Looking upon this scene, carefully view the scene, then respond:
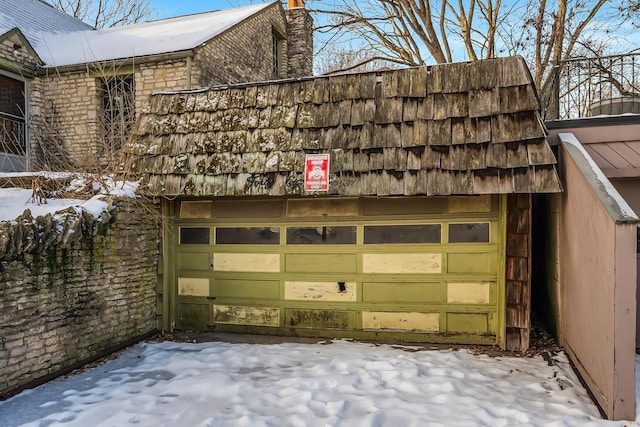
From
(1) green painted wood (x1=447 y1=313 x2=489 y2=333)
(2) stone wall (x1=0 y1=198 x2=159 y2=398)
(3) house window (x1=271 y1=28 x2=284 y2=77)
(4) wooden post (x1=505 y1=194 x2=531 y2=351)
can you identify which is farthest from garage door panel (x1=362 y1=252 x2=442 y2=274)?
(3) house window (x1=271 y1=28 x2=284 y2=77)

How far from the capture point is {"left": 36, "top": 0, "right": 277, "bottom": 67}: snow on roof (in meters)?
11.3

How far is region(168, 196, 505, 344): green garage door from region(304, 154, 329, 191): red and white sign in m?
0.69

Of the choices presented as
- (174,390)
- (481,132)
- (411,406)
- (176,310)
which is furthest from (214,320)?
(481,132)

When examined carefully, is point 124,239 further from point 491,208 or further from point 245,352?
point 491,208

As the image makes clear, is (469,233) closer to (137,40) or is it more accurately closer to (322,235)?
(322,235)

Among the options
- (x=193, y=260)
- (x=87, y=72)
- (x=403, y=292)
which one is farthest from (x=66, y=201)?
(x=87, y=72)

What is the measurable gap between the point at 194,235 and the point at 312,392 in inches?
124

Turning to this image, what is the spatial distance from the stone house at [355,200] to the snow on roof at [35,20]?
8826 millimetres

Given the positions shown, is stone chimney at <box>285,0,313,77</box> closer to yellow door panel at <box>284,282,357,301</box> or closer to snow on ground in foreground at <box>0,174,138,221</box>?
snow on ground in foreground at <box>0,174,138,221</box>

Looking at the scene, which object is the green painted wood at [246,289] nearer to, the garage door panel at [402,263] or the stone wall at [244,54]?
the garage door panel at [402,263]

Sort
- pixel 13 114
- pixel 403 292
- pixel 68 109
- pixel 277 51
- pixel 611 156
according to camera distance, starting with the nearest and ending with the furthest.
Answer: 1. pixel 611 156
2. pixel 403 292
3. pixel 13 114
4. pixel 68 109
5. pixel 277 51

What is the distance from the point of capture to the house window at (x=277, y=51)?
15.3 metres

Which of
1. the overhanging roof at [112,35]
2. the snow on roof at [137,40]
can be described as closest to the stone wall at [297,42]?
the overhanging roof at [112,35]

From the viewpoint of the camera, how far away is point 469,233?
5465 millimetres
